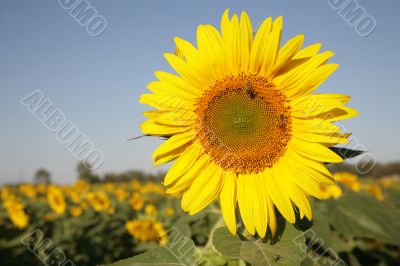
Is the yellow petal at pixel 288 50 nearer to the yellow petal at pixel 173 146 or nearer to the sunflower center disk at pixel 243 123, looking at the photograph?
the sunflower center disk at pixel 243 123

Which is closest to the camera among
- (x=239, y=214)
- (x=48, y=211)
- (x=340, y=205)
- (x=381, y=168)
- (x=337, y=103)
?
(x=337, y=103)

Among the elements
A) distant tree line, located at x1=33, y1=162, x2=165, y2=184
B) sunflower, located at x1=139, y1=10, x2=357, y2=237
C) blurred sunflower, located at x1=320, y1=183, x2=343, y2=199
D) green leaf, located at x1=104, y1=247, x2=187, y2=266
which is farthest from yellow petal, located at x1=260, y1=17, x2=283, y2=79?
distant tree line, located at x1=33, y1=162, x2=165, y2=184

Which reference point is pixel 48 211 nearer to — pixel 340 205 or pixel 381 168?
pixel 340 205

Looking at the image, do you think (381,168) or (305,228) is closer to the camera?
(305,228)

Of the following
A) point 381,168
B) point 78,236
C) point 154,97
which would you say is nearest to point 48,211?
point 78,236

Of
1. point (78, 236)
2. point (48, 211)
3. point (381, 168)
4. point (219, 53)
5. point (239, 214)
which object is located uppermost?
point (381, 168)

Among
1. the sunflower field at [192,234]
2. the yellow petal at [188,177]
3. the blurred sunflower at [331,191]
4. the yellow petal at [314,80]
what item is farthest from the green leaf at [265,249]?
the blurred sunflower at [331,191]

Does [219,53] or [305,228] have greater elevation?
[219,53]
